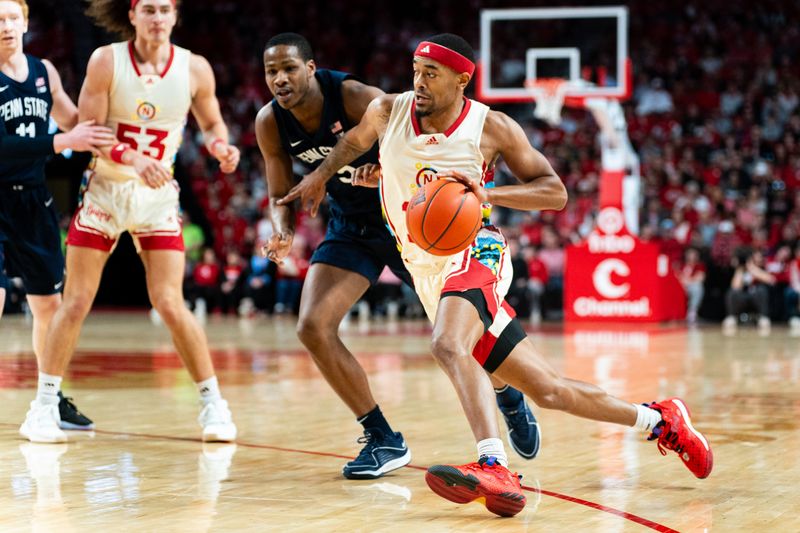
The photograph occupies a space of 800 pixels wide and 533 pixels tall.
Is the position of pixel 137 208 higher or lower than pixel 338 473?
higher

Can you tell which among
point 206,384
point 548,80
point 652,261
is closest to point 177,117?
point 206,384

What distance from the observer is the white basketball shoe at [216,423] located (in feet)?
18.9

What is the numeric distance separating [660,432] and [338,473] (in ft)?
4.44

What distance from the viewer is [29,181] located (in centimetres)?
608

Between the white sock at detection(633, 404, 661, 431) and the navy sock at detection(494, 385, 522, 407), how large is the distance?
0.64 metres

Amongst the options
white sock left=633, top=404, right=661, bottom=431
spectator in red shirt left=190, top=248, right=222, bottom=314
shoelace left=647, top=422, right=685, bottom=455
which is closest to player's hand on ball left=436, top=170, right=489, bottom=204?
white sock left=633, top=404, right=661, bottom=431

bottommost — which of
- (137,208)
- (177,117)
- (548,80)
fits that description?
(137,208)

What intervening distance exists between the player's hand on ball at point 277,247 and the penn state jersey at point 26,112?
1.66 meters

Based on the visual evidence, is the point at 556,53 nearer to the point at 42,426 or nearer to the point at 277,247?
the point at 42,426

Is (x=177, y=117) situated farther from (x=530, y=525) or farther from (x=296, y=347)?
(x=296, y=347)

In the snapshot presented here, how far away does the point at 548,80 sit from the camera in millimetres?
18328

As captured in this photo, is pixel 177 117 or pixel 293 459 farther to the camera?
pixel 177 117

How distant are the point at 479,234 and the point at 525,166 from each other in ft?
1.05

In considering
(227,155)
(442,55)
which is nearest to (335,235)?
(227,155)
